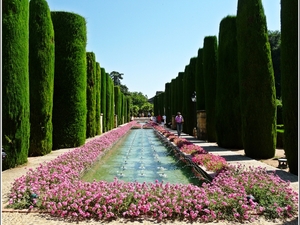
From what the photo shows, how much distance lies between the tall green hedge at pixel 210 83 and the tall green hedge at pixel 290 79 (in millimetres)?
7870

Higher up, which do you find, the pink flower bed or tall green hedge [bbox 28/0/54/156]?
tall green hedge [bbox 28/0/54/156]

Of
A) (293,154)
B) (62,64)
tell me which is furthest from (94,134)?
(293,154)

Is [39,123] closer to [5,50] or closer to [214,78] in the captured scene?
[5,50]

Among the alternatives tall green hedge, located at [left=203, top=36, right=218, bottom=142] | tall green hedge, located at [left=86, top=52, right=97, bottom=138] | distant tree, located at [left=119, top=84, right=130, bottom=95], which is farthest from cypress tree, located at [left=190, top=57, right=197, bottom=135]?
distant tree, located at [left=119, top=84, right=130, bottom=95]

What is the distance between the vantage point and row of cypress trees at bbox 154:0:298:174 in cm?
757

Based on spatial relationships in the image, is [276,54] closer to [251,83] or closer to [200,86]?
[200,86]

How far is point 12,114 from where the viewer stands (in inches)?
324

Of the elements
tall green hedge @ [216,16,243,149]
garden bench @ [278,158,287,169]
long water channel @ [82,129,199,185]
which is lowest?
long water channel @ [82,129,199,185]

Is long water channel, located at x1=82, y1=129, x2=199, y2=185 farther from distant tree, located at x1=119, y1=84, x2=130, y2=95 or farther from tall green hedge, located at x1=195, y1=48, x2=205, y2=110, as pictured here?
distant tree, located at x1=119, y1=84, x2=130, y2=95

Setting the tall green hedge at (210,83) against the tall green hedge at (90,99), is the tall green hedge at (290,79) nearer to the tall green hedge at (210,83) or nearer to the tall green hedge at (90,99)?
the tall green hedge at (210,83)

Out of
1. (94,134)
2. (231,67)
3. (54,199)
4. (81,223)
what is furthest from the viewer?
(94,134)

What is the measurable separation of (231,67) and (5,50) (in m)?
8.69

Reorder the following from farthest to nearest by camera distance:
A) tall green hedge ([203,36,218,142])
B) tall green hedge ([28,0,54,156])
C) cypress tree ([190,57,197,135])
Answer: cypress tree ([190,57,197,135]), tall green hedge ([203,36,218,142]), tall green hedge ([28,0,54,156])

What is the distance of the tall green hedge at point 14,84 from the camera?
813 cm
